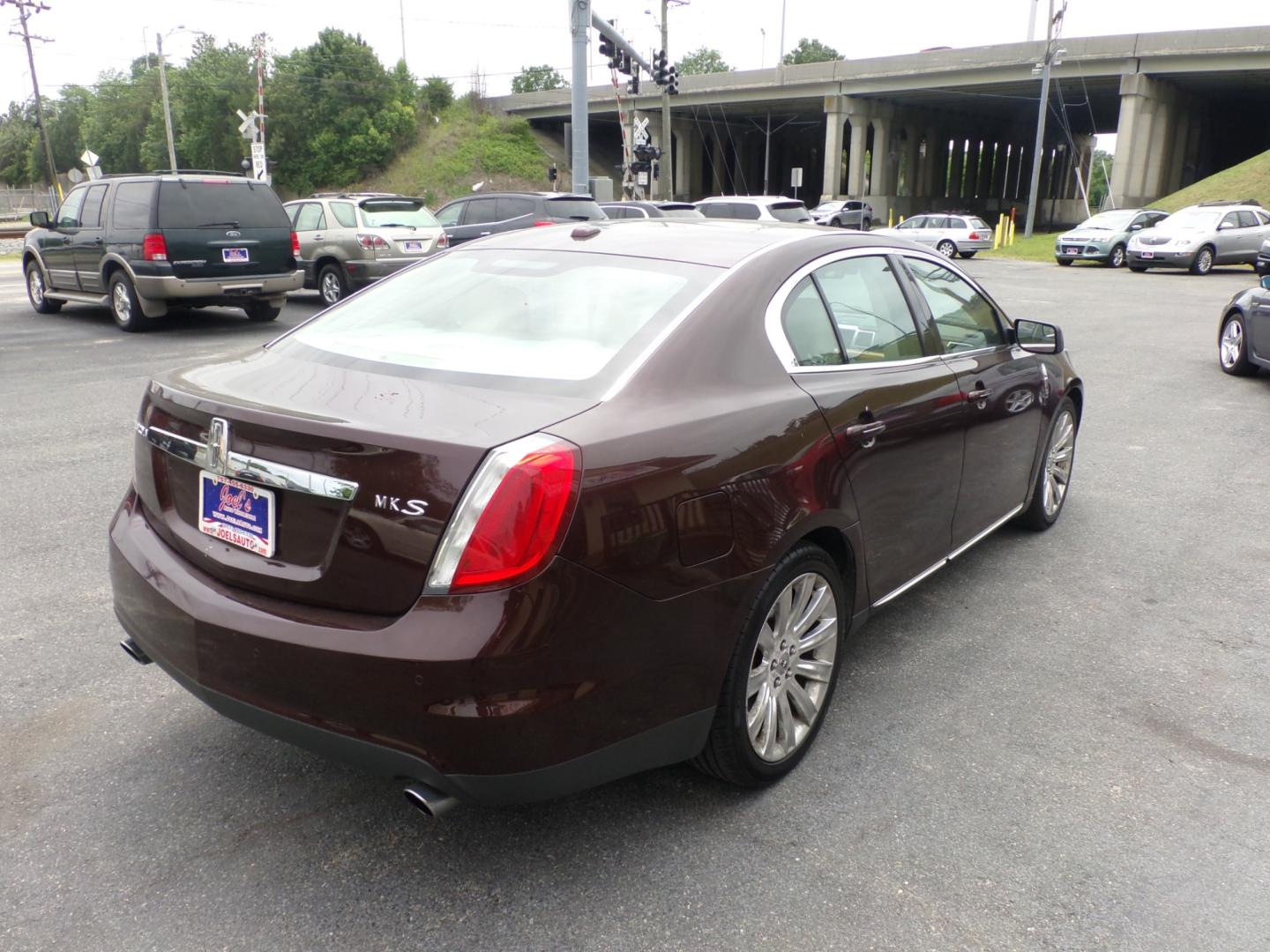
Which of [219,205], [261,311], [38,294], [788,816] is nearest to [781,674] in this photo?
[788,816]

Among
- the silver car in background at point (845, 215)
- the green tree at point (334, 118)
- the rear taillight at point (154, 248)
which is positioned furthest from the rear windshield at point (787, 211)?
the green tree at point (334, 118)

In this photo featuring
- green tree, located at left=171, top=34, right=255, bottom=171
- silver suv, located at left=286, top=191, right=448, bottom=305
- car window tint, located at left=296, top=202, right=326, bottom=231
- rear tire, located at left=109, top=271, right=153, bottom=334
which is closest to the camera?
rear tire, located at left=109, top=271, right=153, bottom=334

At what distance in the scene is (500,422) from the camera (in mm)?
2395

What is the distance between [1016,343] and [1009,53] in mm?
47297

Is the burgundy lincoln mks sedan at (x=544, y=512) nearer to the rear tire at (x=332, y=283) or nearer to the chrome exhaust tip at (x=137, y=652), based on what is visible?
the chrome exhaust tip at (x=137, y=652)

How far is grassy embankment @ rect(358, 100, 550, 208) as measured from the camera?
203 ft

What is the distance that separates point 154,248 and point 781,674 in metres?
11.3

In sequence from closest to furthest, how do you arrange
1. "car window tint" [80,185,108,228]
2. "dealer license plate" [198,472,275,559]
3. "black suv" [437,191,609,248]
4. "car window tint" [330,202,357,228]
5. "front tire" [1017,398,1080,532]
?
"dealer license plate" [198,472,275,559] → "front tire" [1017,398,1080,532] → "car window tint" [80,185,108,228] → "car window tint" [330,202,357,228] → "black suv" [437,191,609,248]

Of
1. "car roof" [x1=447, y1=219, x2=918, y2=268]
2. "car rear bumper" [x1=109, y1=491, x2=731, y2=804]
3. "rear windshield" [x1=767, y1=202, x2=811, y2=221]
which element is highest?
"car roof" [x1=447, y1=219, x2=918, y2=268]

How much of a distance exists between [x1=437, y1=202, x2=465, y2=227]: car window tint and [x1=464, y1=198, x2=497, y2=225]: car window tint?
0.25 m

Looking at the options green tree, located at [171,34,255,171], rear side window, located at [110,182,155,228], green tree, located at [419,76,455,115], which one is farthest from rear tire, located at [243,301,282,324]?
green tree, located at [171,34,255,171]

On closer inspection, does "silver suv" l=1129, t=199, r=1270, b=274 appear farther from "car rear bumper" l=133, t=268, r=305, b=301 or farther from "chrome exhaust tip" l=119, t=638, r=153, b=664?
"chrome exhaust tip" l=119, t=638, r=153, b=664

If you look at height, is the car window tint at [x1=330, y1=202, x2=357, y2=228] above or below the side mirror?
above

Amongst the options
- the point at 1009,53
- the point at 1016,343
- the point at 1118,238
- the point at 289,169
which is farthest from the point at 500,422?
the point at 289,169
